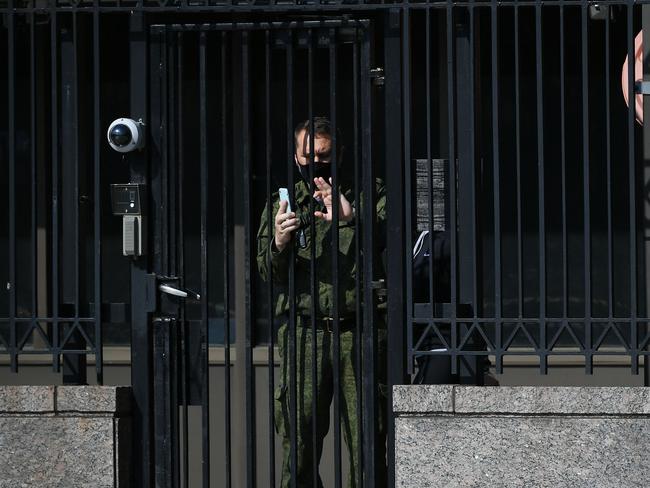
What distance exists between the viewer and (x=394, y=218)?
6113mm

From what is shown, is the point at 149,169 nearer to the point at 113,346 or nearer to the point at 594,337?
the point at 113,346

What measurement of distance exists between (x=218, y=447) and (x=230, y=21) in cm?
303

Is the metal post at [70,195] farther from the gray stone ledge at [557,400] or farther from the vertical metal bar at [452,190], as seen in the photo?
the gray stone ledge at [557,400]

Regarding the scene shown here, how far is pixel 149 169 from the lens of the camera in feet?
20.5

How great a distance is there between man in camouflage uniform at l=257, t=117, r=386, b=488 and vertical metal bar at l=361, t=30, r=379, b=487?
6 cm

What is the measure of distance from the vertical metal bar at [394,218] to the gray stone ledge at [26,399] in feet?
5.04

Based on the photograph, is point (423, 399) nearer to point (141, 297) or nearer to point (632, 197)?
point (632, 197)

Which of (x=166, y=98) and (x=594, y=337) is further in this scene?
(x=594, y=337)

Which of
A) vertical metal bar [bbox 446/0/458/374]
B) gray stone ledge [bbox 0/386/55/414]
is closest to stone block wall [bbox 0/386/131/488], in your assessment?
gray stone ledge [bbox 0/386/55/414]

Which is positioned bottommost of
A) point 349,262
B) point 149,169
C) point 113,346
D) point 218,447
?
point 218,447

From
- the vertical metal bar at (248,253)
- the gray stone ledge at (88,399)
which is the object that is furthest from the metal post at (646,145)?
the gray stone ledge at (88,399)

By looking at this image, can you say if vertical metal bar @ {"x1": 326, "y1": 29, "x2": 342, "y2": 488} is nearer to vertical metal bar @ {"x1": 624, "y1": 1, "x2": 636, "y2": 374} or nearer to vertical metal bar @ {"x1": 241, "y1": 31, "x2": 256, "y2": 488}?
vertical metal bar @ {"x1": 241, "y1": 31, "x2": 256, "y2": 488}

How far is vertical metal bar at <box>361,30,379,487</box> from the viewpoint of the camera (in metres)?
6.13

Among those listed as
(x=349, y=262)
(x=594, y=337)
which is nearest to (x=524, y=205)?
(x=594, y=337)
